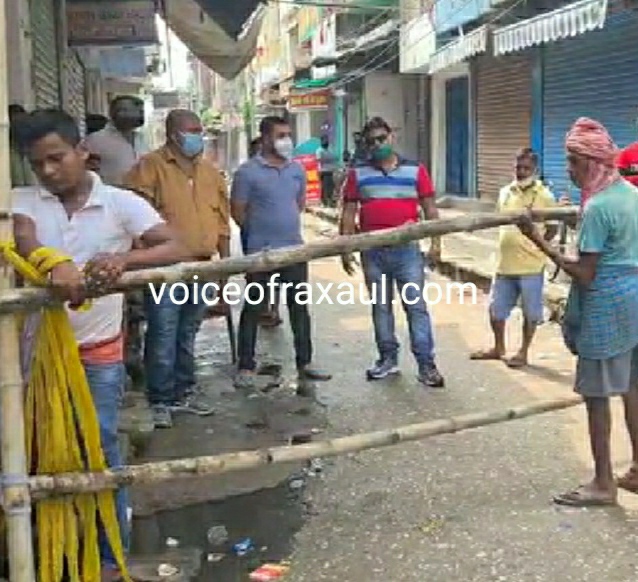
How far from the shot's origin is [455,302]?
11.0 m

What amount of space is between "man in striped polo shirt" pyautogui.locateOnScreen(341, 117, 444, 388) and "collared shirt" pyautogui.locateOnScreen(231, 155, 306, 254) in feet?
1.19

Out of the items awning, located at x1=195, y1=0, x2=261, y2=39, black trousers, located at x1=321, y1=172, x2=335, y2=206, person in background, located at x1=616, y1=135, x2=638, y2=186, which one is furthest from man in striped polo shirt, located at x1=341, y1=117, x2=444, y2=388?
black trousers, located at x1=321, y1=172, x2=335, y2=206

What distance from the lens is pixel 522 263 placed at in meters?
7.35

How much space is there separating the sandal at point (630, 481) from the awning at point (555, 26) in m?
6.94

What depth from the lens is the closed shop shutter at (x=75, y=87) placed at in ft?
32.7

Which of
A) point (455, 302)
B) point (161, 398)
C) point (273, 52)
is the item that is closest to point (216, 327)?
point (455, 302)

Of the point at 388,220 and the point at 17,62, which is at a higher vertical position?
the point at 17,62

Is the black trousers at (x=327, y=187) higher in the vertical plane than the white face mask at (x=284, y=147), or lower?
lower

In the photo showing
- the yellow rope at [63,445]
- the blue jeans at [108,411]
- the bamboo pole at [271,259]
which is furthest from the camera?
the blue jeans at [108,411]

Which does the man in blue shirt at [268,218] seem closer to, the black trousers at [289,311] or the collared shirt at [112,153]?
the black trousers at [289,311]

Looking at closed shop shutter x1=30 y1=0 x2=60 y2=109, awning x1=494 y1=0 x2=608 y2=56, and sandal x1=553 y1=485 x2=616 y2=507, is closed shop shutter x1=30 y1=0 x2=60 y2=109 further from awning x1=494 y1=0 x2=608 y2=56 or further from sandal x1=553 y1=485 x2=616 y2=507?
awning x1=494 y1=0 x2=608 y2=56

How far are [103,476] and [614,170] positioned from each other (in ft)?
7.95

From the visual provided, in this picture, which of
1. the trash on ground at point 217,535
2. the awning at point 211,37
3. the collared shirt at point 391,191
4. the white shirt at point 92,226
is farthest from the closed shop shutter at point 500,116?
the white shirt at point 92,226

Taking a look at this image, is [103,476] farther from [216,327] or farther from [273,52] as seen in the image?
[273,52]
